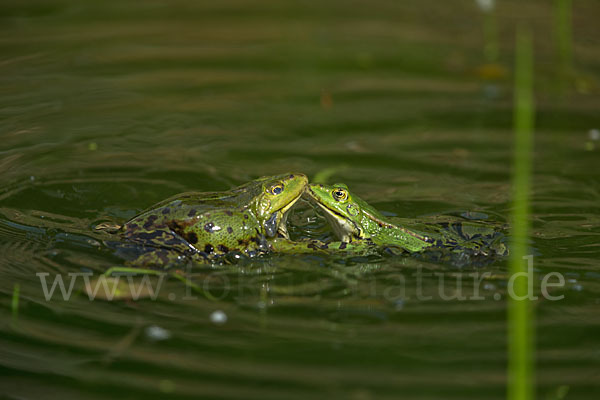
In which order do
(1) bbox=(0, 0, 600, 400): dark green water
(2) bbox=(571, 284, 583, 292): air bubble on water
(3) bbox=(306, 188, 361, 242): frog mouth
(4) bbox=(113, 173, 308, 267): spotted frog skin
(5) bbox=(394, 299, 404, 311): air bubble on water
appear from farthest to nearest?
1. (3) bbox=(306, 188, 361, 242): frog mouth
2. (4) bbox=(113, 173, 308, 267): spotted frog skin
3. (2) bbox=(571, 284, 583, 292): air bubble on water
4. (5) bbox=(394, 299, 404, 311): air bubble on water
5. (1) bbox=(0, 0, 600, 400): dark green water

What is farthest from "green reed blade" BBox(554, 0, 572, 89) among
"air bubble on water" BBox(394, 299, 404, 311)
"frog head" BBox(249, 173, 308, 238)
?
"air bubble on water" BBox(394, 299, 404, 311)

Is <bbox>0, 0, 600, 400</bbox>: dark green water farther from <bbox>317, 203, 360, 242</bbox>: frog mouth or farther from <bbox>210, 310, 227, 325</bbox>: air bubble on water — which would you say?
<bbox>317, 203, 360, 242</bbox>: frog mouth

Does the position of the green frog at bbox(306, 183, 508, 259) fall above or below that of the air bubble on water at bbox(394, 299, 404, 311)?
above

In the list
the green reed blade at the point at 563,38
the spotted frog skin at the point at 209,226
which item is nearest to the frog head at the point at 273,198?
the spotted frog skin at the point at 209,226

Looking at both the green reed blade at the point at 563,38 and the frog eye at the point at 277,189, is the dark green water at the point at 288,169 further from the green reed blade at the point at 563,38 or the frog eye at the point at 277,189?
the frog eye at the point at 277,189

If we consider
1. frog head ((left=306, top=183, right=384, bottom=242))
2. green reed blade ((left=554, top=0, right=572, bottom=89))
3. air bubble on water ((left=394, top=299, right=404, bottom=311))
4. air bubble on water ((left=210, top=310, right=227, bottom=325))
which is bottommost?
air bubble on water ((left=210, top=310, right=227, bottom=325))

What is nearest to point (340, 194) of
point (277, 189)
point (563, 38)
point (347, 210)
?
point (347, 210)

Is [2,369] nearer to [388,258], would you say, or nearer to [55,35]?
[388,258]

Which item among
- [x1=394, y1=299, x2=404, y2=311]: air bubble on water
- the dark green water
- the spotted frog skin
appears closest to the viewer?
the dark green water
